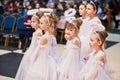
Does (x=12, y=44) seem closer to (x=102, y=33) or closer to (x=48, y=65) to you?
(x=48, y=65)

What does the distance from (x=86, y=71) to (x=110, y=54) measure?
368 centimetres

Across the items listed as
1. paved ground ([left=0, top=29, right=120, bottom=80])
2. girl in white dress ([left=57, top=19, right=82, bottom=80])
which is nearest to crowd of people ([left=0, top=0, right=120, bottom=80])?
girl in white dress ([left=57, top=19, right=82, bottom=80])

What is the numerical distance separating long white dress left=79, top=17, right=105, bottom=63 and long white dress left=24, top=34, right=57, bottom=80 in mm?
528

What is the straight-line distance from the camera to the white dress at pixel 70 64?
3342 mm

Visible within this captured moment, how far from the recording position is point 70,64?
11.0ft

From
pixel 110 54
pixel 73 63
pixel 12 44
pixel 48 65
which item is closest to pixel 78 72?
pixel 73 63

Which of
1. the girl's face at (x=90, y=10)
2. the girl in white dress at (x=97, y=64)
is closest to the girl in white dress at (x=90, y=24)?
the girl's face at (x=90, y=10)

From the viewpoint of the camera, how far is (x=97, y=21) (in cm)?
400

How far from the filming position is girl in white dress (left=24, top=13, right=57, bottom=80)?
3566 mm

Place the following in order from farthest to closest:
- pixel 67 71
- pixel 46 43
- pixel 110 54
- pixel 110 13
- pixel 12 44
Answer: pixel 110 13
pixel 12 44
pixel 110 54
pixel 46 43
pixel 67 71

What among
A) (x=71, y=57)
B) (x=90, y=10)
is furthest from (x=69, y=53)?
(x=90, y=10)

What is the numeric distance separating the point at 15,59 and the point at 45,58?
233 centimetres

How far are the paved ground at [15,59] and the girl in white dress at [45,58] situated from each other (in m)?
1.02

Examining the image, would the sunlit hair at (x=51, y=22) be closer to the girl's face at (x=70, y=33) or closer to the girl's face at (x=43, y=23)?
the girl's face at (x=43, y=23)
